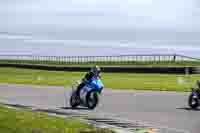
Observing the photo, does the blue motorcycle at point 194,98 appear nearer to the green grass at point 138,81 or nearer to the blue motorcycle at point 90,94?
the blue motorcycle at point 90,94

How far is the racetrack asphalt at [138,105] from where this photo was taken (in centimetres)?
1865

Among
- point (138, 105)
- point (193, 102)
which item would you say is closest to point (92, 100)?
point (138, 105)

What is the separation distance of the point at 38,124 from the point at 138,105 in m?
8.84

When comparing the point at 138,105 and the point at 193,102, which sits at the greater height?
the point at 193,102

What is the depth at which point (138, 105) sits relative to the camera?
973 inches

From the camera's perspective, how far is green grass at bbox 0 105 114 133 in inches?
600

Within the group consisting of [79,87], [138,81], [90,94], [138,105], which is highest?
[79,87]

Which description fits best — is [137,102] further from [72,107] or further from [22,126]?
[22,126]

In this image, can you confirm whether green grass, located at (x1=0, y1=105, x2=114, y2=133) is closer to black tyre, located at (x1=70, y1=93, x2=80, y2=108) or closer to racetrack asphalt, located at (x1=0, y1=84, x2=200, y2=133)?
racetrack asphalt, located at (x1=0, y1=84, x2=200, y2=133)

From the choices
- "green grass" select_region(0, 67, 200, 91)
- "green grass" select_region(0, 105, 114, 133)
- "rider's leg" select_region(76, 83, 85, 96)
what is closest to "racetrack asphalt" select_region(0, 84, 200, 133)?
"rider's leg" select_region(76, 83, 85, 96)

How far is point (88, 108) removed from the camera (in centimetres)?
2322

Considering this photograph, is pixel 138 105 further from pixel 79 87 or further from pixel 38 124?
pixel 38 124

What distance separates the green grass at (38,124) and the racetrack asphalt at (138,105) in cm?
252

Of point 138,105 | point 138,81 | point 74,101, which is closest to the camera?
point 74,101
